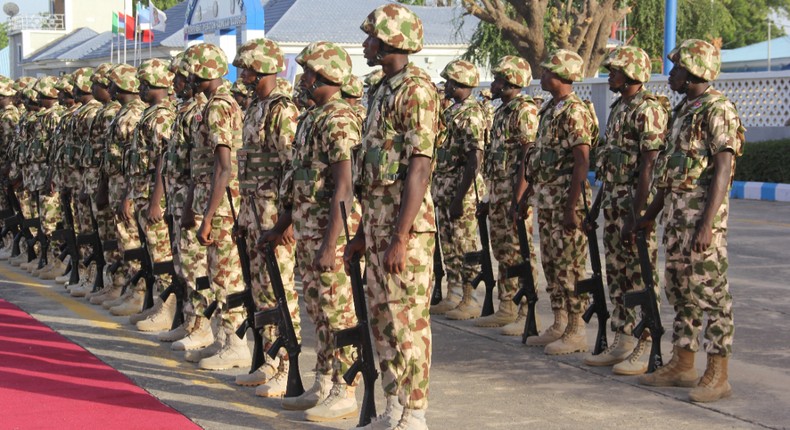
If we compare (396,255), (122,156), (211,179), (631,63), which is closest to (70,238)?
(122,156)

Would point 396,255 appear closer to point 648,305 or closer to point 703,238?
point 703,238

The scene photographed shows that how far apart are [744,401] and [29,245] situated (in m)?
9.10

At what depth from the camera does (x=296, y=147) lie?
649 centimetres

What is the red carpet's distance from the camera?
6.55m

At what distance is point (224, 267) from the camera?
7.88 metres

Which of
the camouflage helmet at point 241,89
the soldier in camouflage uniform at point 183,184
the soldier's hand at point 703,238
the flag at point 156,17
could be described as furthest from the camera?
the flag at point 156,17

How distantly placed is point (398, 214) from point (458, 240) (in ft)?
13.2

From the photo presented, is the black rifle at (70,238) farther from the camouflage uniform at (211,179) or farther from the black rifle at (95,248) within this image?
the camouflage uniform at (211,179)

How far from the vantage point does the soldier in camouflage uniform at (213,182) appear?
300 inches

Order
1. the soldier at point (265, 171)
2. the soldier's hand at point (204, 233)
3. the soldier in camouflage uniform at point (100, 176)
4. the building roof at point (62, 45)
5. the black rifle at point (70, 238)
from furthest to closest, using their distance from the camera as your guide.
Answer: the building roof at point (62, 45), the black rifle at point (70, 238), the soldier in camouflage uniform at point (100, 176), the soldier's hand at point (204, 233), the soldier at point (265, 171)

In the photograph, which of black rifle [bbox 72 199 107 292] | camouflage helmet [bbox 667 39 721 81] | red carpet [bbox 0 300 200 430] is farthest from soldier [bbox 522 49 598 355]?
black rifle [bbox 72 199 107 292]

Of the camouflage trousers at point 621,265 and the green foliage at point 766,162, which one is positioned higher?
the green foliage at point 766,162

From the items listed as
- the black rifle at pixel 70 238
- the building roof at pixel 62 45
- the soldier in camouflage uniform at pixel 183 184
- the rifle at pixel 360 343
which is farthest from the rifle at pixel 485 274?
the building roof at pixel 62 45

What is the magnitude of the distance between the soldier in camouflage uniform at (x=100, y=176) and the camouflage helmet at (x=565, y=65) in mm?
4295
